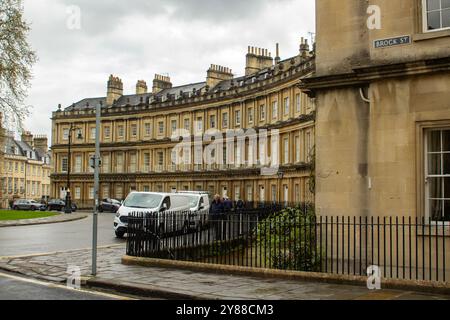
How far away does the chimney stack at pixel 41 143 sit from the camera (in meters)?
129

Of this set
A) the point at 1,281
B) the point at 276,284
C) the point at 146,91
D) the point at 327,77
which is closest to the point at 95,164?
the point at 1,281

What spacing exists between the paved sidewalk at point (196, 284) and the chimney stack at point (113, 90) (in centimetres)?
8069

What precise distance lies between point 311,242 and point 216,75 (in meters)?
69.8

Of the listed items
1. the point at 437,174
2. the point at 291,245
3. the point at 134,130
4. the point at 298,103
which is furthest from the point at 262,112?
the point at 437,174

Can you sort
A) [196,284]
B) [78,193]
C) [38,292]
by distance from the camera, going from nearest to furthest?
[38,292]
[196,284]
[78,193]

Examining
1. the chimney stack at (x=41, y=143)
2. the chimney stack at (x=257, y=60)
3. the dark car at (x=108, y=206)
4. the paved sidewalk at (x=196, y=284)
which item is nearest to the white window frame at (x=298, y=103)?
the chimney stack at (x=257, y=60)

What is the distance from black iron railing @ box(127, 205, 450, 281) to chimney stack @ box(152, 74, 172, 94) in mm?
77102

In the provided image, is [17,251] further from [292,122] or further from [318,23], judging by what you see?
[292,122]

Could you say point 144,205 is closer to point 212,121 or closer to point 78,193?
point 212,121

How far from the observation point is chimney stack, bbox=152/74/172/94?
302ft

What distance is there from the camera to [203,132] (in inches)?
3059

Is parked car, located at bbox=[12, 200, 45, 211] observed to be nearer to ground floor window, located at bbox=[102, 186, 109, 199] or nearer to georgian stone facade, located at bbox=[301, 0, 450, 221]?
ground floor window, located at bbox=[102, 186, 109, 199]
